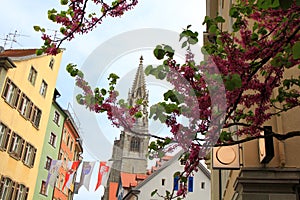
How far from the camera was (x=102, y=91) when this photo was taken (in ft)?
13.1

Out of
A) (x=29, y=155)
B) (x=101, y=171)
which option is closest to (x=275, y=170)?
(x=101, y=171)

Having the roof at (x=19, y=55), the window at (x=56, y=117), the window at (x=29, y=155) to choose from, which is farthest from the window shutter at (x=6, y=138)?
the window at (x=56, y=117)

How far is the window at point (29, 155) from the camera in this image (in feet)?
65.1

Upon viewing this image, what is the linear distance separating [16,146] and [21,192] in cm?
321

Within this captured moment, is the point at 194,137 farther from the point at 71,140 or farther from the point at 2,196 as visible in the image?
the point at 71,140

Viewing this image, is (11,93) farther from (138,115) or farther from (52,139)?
(138,115)

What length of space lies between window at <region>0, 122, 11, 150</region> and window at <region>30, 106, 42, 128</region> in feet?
10.3

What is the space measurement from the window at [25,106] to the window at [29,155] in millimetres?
1975

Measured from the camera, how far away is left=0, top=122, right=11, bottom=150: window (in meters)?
16.8

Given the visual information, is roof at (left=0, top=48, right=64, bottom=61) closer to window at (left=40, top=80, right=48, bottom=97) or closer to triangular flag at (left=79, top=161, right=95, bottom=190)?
window at (left=40, top=80, right=48, bottom=97)

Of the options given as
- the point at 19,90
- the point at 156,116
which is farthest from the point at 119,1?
the point at 19,90

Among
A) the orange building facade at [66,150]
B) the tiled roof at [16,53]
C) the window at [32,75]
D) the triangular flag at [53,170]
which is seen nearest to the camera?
the window at [32,75]

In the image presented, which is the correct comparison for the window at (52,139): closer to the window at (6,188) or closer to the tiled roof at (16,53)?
the tiled roof at (16,53)

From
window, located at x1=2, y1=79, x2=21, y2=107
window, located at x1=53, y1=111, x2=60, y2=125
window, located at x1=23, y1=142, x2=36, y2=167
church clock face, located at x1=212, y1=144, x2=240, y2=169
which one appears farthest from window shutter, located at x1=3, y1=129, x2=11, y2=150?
church clock face, located at x1=212, y1=144, x2=240, y2=169
